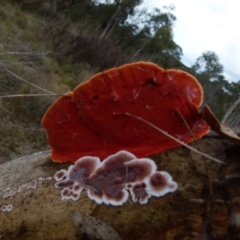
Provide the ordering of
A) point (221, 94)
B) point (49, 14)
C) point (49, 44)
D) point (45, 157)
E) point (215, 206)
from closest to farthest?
point (215, 206) < point (45, 157) < point (221, 94) < point (49, 44) < point (49, 14)

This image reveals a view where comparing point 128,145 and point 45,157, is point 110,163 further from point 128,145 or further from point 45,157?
point 45,157

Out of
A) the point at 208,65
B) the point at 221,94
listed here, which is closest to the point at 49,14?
the point at 208,65

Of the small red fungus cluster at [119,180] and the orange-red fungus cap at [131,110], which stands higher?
the orange-red fungus cap at [131,110]

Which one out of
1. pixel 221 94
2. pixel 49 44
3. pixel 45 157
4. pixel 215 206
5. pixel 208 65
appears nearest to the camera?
pixel 215 206

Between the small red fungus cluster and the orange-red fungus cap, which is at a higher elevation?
the orange-red fungus cap
